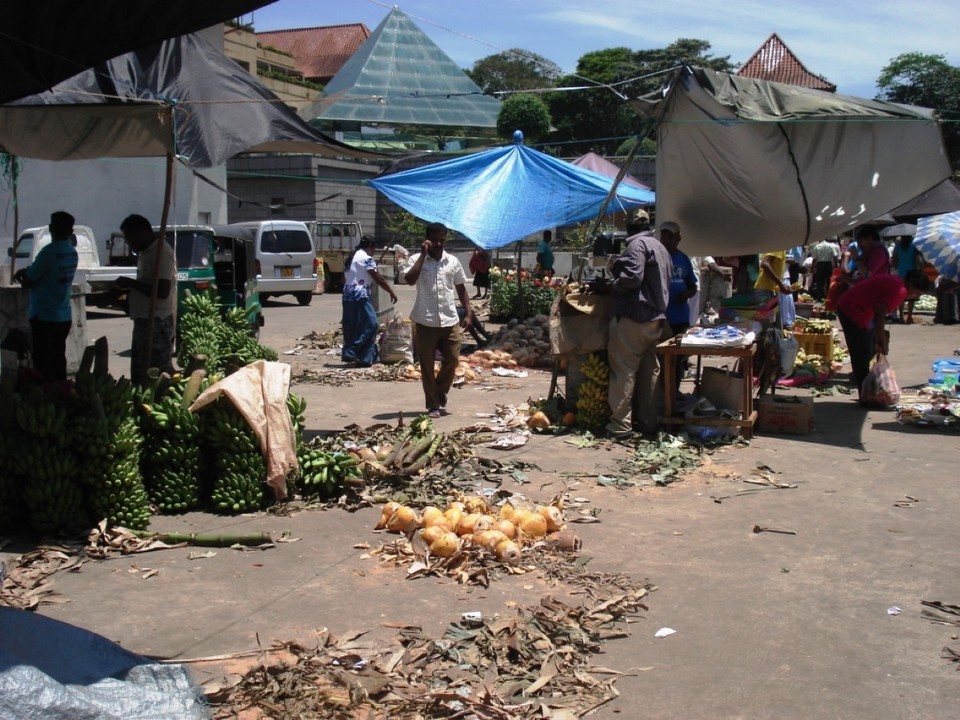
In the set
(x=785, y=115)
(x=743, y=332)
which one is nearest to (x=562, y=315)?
(x=743, y=332)

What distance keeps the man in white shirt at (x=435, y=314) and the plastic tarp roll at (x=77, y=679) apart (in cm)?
595

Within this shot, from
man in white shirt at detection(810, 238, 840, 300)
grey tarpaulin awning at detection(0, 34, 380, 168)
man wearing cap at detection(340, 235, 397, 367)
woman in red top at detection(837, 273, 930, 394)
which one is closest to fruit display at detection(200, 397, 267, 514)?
grey tarpaulin awning at detection(0, 34, 380, 168)

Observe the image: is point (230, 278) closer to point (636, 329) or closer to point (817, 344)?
point (636, 329)

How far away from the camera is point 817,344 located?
41.4 feet

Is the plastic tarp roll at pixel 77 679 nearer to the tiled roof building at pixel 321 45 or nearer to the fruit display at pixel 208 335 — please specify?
the fruit display at pixel 208 335

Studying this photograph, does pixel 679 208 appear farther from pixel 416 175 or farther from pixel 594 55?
pixel 594 55

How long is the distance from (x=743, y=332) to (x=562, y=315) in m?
1.64

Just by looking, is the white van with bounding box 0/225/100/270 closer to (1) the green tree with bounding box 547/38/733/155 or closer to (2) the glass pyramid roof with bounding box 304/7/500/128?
(2) the glass pyramid roof with bounding box 304/7/500/128

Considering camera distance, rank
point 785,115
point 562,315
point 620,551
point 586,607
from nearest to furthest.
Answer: point 586,607 → point 620,551 → point 785,115 → point 562,315

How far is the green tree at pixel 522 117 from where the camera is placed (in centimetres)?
5138

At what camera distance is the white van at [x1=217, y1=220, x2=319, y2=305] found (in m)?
23.8

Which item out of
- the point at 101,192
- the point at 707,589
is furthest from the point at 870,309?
the point at 101,192

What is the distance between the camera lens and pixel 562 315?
8.74 m

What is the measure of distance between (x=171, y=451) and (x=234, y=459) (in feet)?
1.35
